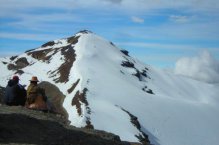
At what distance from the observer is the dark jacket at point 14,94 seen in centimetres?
2542

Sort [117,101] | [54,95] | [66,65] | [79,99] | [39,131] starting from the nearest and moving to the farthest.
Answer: [39,131], [79,99], [54,95], [117,101], [66,65]

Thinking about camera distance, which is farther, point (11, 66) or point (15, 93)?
point (11, 66)

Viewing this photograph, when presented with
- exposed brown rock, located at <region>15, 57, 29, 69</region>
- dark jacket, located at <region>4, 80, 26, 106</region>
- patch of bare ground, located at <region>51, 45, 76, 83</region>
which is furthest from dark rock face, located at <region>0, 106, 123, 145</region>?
exposed brown rock, located at <region>15, 57, 29, 69</region>

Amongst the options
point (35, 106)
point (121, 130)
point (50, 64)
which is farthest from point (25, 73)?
point (35, 106)

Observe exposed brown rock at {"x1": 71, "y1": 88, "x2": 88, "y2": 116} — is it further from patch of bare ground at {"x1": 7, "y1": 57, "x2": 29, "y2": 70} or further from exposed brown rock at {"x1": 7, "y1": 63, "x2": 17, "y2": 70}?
exposed brown rock at {"x1": 7, "y1": 63, "x2": 17, "y2": 70}

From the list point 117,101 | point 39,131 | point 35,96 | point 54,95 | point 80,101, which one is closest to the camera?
point 39,131

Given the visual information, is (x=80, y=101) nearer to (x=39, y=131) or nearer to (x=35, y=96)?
(x=35, y=96)

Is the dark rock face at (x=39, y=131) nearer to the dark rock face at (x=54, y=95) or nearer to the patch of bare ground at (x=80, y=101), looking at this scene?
Result: the patch of bare ground at (x=80, y=101)

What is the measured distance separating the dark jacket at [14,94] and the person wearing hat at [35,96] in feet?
1.52

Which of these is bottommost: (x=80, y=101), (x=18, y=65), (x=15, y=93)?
(x=15, y=93)

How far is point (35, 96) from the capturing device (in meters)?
25.3

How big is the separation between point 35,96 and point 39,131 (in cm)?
410

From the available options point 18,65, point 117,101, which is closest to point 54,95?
point 117,101

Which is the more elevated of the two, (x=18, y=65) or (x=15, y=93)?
(x=18, y=65)
